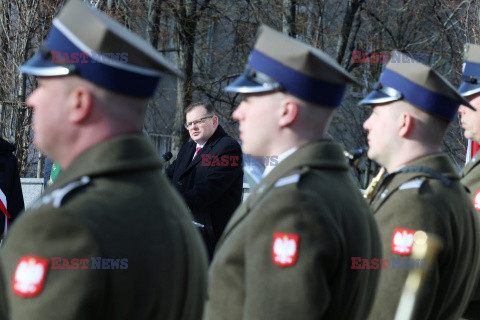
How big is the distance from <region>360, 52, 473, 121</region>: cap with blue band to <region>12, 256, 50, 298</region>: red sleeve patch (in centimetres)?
212

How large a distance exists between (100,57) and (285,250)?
2.72ft

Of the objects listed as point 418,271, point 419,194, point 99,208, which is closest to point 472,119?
point 419,194

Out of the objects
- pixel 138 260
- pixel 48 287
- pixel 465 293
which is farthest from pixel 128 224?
pixel 465 293

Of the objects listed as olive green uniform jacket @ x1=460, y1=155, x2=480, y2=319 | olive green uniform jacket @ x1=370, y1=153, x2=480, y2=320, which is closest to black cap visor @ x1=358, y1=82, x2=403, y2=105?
olive green uniform jacket @ x1=370, y1=153, x2=480, y2=320

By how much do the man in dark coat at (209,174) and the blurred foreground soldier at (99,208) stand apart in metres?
4.35

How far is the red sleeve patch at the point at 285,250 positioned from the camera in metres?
2.34

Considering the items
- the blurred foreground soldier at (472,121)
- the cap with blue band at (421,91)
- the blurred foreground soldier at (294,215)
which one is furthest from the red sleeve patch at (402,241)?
the blurred foreground soldier at (472,121)

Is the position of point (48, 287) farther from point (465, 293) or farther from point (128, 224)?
point (465, 293)

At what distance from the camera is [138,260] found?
1794mm

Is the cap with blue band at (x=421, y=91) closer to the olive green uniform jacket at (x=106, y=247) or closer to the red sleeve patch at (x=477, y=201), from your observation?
the red sleeve patch at (x=477, y=201)

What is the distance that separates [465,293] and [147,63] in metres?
1.90

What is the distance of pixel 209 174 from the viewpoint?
21.4 feet

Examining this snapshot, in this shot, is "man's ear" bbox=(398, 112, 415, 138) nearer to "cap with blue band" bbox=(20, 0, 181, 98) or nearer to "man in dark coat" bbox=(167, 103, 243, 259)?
"cap with blue band" bbox=(20, 0, 181, 98)

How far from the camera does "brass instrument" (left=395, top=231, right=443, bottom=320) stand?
9.99 ft
